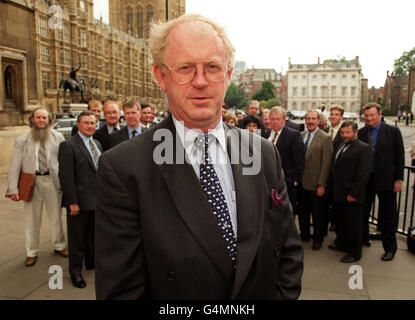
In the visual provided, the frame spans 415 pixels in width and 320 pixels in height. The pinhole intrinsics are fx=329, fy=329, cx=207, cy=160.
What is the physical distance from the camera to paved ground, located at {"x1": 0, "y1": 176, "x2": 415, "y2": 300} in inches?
147

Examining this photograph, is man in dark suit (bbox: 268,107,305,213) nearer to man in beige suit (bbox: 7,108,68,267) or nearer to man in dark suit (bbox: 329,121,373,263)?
man in dark suit (bbox: 329,121,373,263)

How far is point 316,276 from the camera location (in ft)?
13.9

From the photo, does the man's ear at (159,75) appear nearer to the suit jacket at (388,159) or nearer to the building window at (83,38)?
the suit jacket at (388,159)

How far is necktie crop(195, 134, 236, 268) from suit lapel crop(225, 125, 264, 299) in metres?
0.04

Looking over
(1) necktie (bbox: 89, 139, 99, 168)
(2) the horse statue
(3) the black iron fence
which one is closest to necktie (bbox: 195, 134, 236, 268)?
(1) necktie (bbox: 89, 139, 99, 168)

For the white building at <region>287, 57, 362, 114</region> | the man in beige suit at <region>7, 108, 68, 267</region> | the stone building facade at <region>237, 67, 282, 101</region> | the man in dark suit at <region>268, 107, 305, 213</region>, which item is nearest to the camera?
the man in beige suit at <region>7, 108, 68, 267</region>

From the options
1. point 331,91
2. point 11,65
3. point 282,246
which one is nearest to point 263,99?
point 331,91

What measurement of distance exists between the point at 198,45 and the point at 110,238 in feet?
2.88

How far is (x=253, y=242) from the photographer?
1427 mm

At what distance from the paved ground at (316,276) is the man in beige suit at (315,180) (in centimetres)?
35

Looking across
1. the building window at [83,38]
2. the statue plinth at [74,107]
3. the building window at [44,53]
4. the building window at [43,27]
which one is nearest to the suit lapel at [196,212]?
the statue plinth at [74,107]

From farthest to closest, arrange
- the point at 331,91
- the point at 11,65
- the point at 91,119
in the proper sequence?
the point at 331,91 < the point at 11,65 < the point at 91,119
